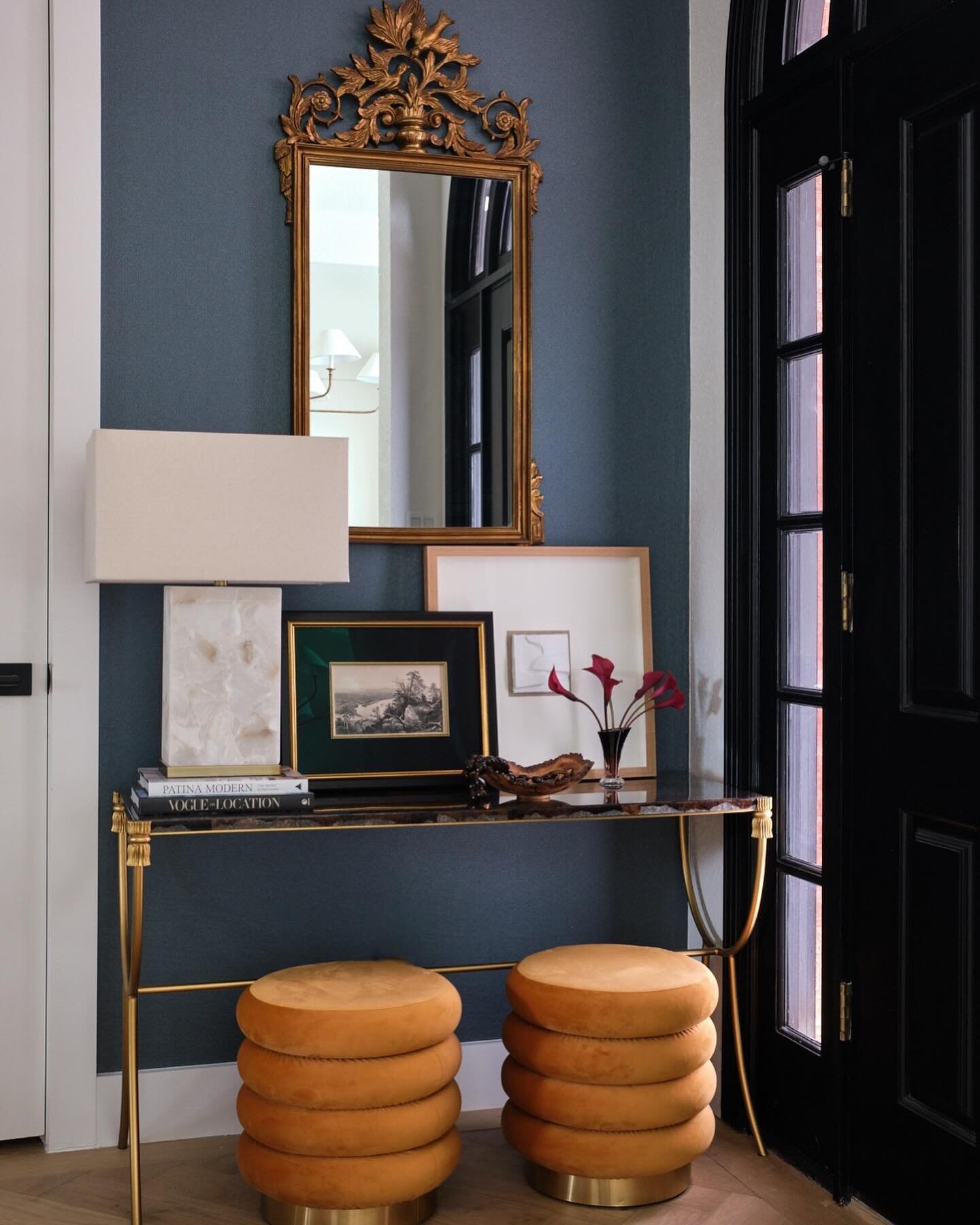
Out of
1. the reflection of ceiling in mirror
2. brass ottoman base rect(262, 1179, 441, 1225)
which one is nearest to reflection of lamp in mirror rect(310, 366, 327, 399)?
the reflection of ceiling in mirror

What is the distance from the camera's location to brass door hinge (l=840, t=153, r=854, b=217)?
8.60ft

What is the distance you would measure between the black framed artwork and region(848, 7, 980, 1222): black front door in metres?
0.87

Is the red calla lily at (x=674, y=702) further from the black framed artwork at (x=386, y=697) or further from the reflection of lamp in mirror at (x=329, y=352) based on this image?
the reflection of lamp in mirror at (x=329, y=352)

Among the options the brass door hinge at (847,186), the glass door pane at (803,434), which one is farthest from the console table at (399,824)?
the brass door hinge at (847,186)

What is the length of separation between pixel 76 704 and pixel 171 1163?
3.34ft

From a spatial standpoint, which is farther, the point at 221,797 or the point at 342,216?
the point at 342,216

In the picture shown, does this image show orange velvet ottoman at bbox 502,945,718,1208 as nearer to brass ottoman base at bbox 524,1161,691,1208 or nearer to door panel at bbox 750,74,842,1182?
brass ottoman base at bbox 524,1161,691,1208

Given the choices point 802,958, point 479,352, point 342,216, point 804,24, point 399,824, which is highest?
point 804,24

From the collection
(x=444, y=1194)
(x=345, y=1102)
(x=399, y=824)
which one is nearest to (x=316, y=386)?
(x=399, y=824)

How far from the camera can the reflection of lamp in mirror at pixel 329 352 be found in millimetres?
2951

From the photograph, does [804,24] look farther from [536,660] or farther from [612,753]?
[612,753]

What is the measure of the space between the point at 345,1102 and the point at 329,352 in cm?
163

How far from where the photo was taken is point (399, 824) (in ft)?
8.29

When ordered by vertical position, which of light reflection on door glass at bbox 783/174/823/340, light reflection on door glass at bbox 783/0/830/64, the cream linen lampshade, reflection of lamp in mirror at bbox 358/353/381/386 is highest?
light reflection on door glass at bbox 783/0/830/64
